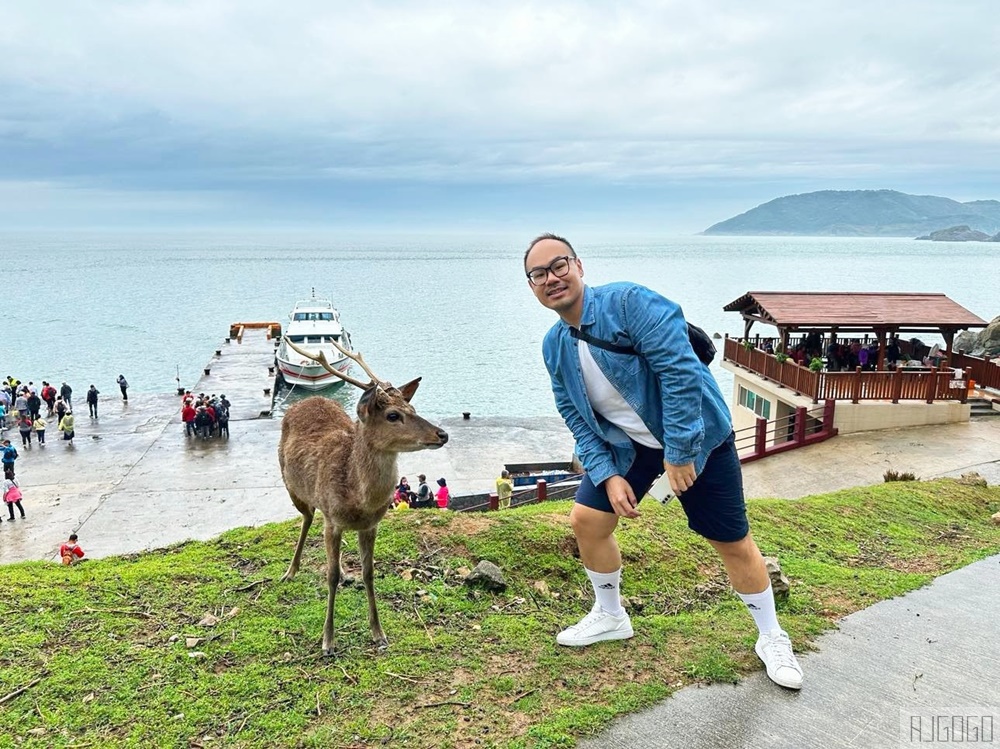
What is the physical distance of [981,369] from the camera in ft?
65.3

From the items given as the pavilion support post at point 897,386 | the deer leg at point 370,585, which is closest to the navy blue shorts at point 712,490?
the deer leg at point 370,585

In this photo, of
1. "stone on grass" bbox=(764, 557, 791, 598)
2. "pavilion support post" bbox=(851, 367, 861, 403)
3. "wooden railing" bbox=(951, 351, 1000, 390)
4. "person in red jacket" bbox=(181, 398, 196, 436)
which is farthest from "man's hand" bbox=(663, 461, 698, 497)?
"person in red jacket" bbox=(181, 398, 196, 436)

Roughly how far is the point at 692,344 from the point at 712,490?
2.70 feet

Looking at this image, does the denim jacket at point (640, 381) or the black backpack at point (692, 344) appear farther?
the black backpack at point (692, 344)

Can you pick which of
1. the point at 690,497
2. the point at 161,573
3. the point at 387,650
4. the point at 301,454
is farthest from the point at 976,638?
the point at 161,573

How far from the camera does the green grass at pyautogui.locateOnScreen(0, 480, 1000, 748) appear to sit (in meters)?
3.80

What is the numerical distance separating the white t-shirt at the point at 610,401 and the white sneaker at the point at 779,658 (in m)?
1.48

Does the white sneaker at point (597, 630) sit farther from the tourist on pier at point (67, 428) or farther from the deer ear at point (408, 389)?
the tourist on pier at point (67, 428)

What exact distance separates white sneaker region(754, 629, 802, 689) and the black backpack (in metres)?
1.77

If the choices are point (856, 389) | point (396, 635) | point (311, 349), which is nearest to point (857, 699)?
point (396, 635)

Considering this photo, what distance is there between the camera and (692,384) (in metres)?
3.41

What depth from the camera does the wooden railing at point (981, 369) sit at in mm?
19609

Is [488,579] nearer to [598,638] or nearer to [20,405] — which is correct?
[598,638]

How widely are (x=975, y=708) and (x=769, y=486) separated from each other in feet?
35.7
